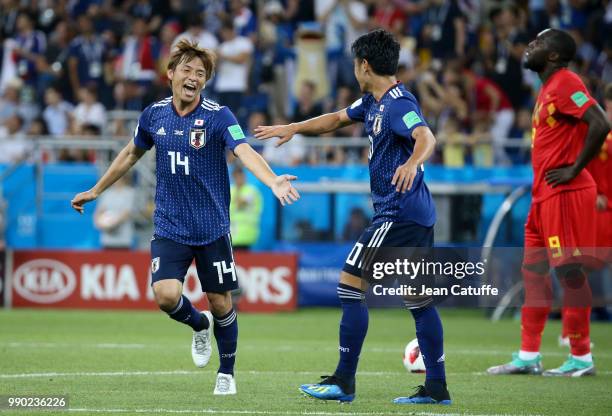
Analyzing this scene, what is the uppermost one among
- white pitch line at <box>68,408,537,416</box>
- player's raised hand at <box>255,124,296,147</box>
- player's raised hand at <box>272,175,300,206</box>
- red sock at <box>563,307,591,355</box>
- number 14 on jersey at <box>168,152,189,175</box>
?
player's raised hand at <box>255,124,296,147</box>

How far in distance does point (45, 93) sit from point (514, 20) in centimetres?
887

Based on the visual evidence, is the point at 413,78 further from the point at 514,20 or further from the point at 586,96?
the point at 586,96

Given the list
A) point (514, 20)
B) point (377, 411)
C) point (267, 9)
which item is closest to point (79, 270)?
point (267, 9)

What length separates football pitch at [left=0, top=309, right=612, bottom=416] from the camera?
789 centimetres

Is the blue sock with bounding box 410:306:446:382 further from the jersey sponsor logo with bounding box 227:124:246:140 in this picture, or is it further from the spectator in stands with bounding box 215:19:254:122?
the spectator in stands with bounding box 215:19:254:122

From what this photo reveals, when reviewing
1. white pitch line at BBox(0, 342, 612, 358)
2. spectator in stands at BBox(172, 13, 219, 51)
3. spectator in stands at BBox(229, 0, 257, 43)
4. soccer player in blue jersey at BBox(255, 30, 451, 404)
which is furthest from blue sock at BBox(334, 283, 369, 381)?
spectator in stands at BBox(229, 0, 257, 43)

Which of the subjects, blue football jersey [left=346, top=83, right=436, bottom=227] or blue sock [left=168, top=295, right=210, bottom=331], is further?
blue sock [left=168, top=295, right=210, bottom=331]

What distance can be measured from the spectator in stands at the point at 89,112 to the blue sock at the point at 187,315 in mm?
11754

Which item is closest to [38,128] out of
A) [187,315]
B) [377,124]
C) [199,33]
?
[199,33]

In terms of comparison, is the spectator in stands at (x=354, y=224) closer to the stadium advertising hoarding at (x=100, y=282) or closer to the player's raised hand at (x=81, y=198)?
the stadium advertising hoarding at (x=100, y=282)

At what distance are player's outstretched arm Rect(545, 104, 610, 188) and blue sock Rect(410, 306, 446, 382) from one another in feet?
6.70

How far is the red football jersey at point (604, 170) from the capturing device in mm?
11484

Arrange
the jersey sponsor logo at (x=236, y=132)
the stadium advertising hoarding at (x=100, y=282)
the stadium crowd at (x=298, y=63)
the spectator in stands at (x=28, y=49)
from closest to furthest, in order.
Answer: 1. the jersey sponsor logo at (x=236, y=132)
2. the stadium advertising hoarding at (x=100, y=282)
3. the stadium crowd at (x=298, y=63)
4. the spectator in stands at (x=28, y=49)

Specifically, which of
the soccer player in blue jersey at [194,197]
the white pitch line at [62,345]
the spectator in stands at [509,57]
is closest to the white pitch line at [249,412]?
the soccer player in blue jersey at [194,197]
